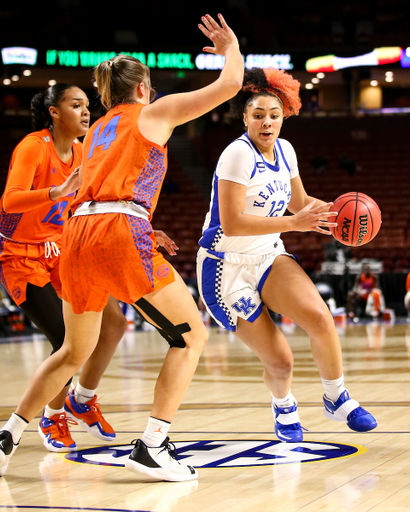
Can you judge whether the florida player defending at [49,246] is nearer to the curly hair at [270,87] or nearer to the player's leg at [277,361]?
the player's leg at [277,361]

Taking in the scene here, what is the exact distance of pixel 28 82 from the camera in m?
24.2

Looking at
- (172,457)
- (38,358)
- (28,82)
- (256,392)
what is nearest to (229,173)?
(172,457)

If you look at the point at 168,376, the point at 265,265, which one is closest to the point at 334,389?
the point at 265,265

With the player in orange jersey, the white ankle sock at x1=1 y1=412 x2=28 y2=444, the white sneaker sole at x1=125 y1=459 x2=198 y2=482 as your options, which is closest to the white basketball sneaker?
the white sneaker sole at x1=125 y1=459 x2=198 y2=482

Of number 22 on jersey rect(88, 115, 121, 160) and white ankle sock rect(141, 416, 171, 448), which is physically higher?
number 22 on jersey rect(88, 115, 121, 160)

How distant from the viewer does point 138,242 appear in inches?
107

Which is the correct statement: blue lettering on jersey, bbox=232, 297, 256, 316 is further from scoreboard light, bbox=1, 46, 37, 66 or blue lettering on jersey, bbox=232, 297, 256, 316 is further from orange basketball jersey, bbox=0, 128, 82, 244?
scoreboard light, bbox=1, 46, 37, 66

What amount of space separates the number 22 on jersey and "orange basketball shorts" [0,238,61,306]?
3.08 feet

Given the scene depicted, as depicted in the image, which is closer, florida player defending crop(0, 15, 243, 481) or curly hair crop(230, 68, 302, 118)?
florida player defending crop(0, 15, 243, 481)

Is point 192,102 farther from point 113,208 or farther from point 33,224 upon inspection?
point 33,224

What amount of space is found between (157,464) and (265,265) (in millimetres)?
1257

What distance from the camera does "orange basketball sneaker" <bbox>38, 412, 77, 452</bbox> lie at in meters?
3.46

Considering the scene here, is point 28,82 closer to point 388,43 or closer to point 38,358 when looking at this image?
point 388,43

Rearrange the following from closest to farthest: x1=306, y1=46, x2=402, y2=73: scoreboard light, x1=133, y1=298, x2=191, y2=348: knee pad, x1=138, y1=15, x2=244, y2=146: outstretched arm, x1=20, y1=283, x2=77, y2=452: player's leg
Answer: x1=138, y1=15, x2=244, y2=146: outstretched arm
x1=133, y1=298, x2=191, y2=348: knee pad
x1=20, y1=283, x2=77, y2=452: player's leg
x1=306, y1=46, x2=402, y2=73: scoreboard light
